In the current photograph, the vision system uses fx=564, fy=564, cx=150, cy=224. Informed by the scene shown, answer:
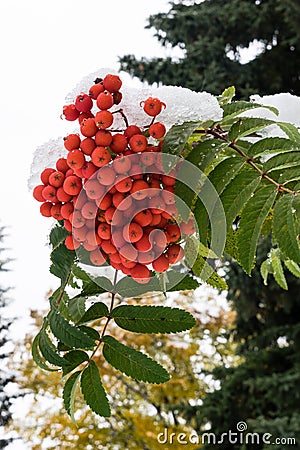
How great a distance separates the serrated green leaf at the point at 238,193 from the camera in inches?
14.4

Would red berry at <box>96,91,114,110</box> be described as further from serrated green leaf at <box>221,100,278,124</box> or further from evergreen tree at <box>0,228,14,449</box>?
evergreen tree at <box>0,228,14,449</box>

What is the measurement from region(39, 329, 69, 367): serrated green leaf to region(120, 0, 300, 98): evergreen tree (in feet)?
9.13

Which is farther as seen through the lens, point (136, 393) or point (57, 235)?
point (136, 393)

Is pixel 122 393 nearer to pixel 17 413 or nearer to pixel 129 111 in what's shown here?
pixel 17 413

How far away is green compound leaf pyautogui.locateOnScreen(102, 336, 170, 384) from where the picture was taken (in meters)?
0.36

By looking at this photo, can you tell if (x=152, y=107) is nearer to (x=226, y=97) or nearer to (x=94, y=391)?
(x=226, y=97)

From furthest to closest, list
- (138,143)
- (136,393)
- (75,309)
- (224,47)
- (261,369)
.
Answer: (136,393), (224,47), (261,369), (75,309), (138,143)

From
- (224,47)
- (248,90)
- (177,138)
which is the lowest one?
(177,138)

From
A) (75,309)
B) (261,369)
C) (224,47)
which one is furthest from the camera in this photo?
(224,47)

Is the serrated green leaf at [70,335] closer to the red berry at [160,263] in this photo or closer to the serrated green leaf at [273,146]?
the red berry at [160,263]

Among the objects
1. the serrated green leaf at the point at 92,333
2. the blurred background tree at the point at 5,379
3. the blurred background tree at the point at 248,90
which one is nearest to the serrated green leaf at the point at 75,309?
the serrated green leaf at the point at 92,333

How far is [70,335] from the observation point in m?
0.35

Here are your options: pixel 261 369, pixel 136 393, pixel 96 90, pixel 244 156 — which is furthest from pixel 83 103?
pixel 136 393

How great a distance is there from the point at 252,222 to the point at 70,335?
5.4 inches
